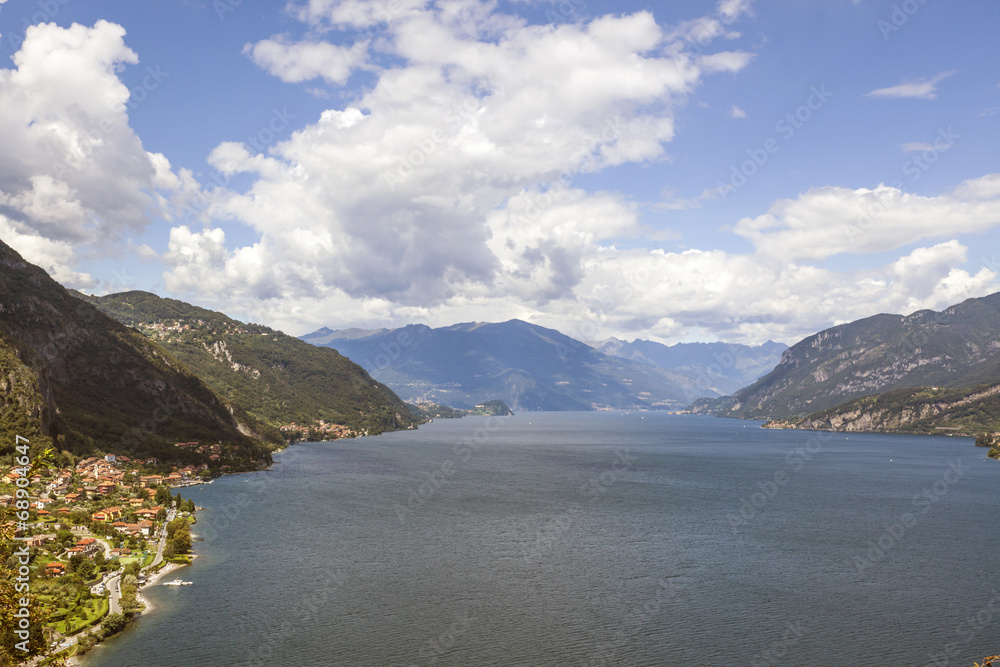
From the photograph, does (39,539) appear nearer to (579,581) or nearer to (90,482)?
(90,482)

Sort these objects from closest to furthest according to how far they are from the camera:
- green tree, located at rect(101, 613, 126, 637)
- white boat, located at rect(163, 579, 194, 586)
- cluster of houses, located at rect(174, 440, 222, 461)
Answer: green tree, located at rect(101, 613, 126, 637) < white boat, located at rect(163, 579, 194, 586) < cluster of houses, located at rect(174, 440, 222, 461)

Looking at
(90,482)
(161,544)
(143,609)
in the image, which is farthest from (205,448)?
(143,609)

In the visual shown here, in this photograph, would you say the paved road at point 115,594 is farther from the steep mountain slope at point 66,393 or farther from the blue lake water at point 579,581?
the steep mountain slope at point 66,393

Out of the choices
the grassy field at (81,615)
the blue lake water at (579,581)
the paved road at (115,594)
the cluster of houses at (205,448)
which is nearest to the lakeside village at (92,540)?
the grassy field at (81,615)

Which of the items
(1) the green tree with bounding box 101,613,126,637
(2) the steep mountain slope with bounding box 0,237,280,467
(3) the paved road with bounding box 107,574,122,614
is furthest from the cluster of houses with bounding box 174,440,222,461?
(1) the green tree with bounding box 101,613,126,637

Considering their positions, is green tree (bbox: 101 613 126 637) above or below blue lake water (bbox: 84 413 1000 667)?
above

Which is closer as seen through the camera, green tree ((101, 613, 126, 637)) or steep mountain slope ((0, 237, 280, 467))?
green tree ((101, 613, 126, 637))

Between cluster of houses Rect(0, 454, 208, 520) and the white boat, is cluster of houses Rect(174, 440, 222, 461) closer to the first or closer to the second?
cluster of houses Rect(0, 454, 208, 520)
